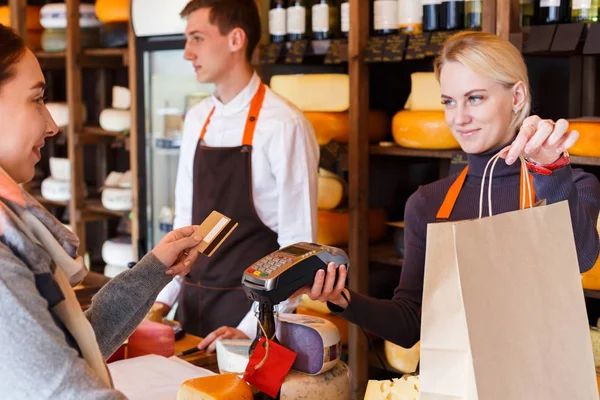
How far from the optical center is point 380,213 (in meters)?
3.08

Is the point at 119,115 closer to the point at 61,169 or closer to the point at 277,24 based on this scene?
the point at 61,169

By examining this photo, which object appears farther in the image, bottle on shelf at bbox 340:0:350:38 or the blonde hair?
bottle on shelf at bbox 340:0:350:38

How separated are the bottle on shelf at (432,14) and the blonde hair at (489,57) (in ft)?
3.27

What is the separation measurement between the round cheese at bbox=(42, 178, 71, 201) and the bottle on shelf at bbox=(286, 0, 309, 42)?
184 centimetres

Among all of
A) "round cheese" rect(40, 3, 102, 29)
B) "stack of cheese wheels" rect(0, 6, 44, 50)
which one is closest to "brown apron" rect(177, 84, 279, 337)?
"round cheese" rect(40, 3, 102, 29)

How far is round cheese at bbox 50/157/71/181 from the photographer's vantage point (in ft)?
14.3

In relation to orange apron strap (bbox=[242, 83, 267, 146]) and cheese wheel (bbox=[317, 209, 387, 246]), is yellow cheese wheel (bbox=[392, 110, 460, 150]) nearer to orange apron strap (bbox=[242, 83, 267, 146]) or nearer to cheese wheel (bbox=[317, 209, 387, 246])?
cheese wheel (bbox=[317, 209, 387, 246])

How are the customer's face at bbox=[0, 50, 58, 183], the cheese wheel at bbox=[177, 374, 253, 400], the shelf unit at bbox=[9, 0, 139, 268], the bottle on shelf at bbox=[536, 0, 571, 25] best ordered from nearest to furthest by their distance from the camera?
1. the customer's face at bbox=[0, 50, 58, 183]
2. the cheese wheel at bbox=[177, 374, 253, 400]
3. the bottle on shelf at bbox=[536, 0, 571, 25]
4. the shelf unit at bbox=[9, 0, 139, 268]

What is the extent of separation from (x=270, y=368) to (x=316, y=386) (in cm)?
8

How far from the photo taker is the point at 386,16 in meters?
2.81

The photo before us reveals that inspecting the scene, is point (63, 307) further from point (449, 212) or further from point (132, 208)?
point (132, 208)

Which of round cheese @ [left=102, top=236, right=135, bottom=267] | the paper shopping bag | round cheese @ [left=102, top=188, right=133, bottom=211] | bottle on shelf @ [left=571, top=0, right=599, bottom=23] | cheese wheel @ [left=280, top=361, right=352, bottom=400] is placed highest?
bottle on shelf @ [left=571, top=0, right=599, bottom=23]

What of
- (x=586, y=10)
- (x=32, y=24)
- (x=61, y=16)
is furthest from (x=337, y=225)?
(x=32, y=24)

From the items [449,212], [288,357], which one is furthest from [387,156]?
[288,357]
